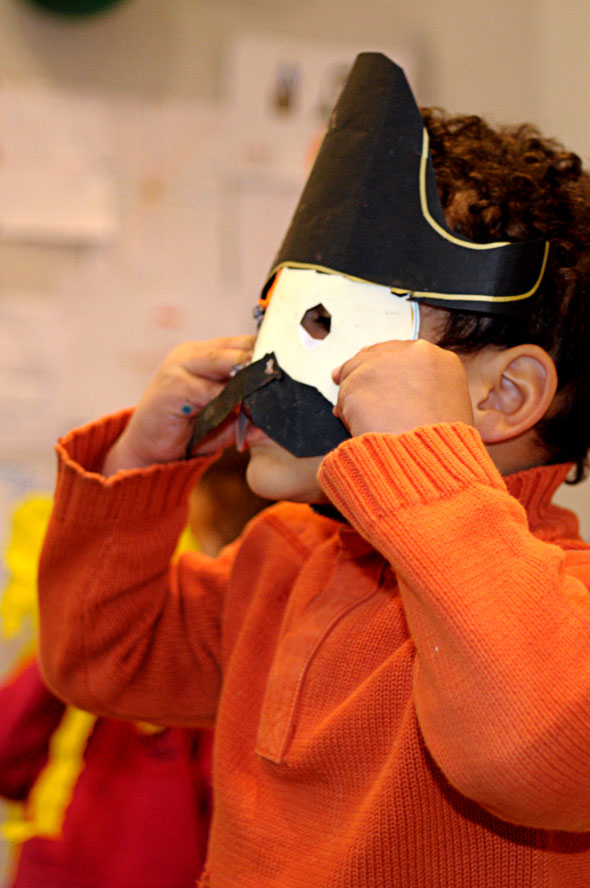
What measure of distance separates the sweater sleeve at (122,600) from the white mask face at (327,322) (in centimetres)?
20

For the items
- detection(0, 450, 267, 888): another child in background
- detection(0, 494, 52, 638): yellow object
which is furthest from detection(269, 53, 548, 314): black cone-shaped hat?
detection(0, 494, 52, 638): yellow object

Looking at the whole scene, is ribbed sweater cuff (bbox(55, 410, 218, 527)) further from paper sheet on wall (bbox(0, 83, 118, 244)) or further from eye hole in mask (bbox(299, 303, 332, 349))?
paper sheet on wall (bbox(0, 83, 118, 244))

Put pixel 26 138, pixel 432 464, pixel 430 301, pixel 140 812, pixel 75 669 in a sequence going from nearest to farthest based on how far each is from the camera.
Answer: pixel 432 464 < pixel 430 301 < pixel 75 669 < pixel 140 812 < pixel 26 138

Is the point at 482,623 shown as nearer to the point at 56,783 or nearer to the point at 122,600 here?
the point at 122,600

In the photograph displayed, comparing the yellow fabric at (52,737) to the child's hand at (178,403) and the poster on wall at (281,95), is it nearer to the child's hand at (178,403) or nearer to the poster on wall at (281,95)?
the child's hand at (178,403)

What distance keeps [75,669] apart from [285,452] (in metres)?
0.31

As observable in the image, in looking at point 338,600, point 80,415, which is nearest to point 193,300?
point 80,415

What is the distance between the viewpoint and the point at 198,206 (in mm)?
1518

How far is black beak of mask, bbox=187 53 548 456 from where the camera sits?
723 millimetres

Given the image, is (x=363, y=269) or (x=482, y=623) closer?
(x=482, y=623)

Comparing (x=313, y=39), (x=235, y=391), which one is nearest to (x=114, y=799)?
(x=235, y=391)

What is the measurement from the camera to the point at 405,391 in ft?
2.08

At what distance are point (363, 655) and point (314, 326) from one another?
277mm

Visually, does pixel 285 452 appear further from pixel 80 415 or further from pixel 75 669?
pixel 80 415
